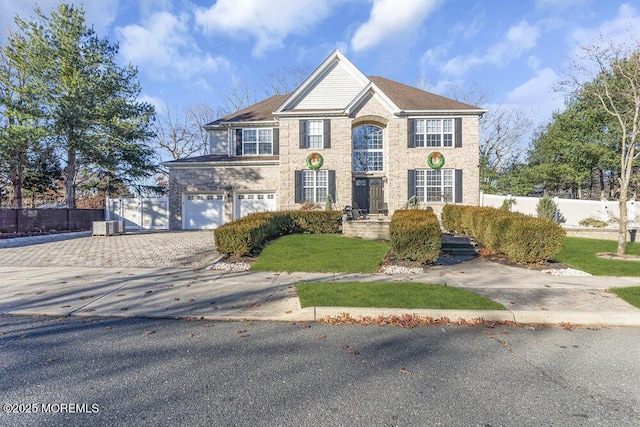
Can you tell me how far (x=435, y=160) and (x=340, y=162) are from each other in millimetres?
5688

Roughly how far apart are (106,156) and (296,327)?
19790mm

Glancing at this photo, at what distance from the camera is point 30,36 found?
57.1 feet

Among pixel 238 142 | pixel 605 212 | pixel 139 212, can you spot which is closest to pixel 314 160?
pixel 238 142

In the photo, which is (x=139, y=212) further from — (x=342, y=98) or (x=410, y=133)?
(x=410, y=133)

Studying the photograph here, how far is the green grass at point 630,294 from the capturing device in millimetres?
5313

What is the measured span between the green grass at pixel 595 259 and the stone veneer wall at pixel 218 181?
14471 mm

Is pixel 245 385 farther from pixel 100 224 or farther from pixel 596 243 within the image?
pixel 100 224

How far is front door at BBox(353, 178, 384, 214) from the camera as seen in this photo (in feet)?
63.3

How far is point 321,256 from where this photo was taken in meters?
9.28

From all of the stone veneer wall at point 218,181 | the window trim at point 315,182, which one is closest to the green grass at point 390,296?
the window trim at point 315,182

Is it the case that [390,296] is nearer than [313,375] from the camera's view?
No

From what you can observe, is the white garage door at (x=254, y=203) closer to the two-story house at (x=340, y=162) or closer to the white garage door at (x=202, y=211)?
the two-story house at (x=340, y=162)

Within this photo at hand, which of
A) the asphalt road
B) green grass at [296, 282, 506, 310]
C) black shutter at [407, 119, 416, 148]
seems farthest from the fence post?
green grass at [296, 282, 506, 310]

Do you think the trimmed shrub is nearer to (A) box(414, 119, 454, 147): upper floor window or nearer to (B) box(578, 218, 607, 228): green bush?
(A) box(414, 119, 454, 147): upper floor window
